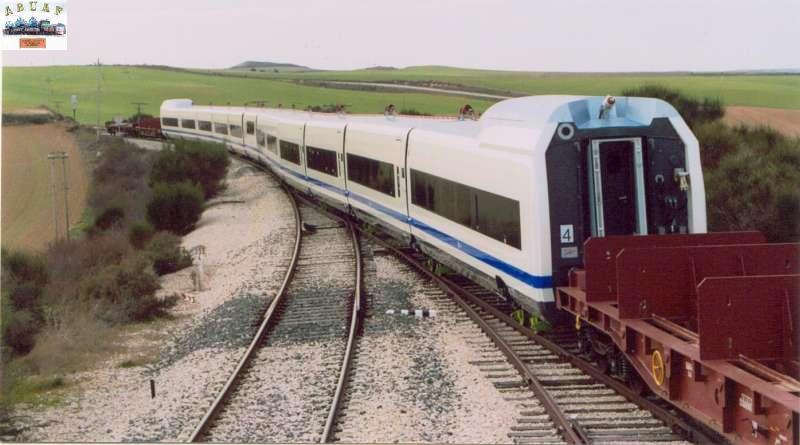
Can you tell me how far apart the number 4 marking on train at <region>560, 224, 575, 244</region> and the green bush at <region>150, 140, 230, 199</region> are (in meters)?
26.4

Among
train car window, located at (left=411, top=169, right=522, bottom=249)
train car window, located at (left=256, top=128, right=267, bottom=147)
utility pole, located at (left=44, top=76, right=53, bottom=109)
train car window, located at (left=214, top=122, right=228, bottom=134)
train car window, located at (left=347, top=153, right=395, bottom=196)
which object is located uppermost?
utility pole, located at (left=44, top=76, right=53, bottom=109)

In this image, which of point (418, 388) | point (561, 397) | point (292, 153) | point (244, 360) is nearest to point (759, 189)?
point (561, 397)

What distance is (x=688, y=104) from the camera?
2469 centimetres

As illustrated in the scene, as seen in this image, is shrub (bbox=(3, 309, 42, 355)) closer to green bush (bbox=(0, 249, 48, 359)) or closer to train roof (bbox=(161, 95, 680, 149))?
green bush (bbox=(0, 249, 48, 359))

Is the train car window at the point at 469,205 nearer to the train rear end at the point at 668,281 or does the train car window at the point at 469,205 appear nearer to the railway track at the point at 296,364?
the train rear end at the point at 668,281

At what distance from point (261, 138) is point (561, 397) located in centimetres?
3106

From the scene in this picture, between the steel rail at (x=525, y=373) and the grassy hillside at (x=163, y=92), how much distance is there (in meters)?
9.58

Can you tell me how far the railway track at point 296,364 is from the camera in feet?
33.9

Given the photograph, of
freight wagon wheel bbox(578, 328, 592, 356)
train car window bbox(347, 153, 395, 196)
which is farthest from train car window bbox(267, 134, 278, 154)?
freight wagon wheel bbox(578, 328, 592, 356)

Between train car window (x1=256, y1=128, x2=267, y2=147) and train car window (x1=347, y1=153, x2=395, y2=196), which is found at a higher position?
train car window (x1=256, y1=128, x2=267, y2=147)

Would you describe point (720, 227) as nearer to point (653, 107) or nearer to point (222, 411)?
point (653, 107)

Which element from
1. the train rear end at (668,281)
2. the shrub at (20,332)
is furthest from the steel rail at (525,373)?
the shrub at (20,332)

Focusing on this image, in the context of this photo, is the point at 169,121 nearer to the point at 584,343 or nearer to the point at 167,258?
the point at 167,258

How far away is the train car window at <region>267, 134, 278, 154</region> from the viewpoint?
35969mm
